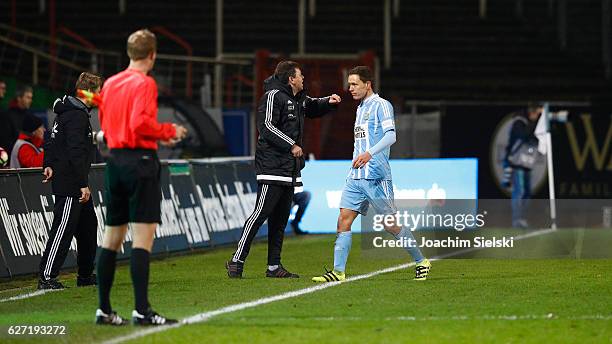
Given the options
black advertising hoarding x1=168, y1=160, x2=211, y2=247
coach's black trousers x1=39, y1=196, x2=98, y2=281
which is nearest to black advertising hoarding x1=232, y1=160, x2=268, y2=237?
black advertising hoarding x1=168, y1=160, x2=211, y2=247

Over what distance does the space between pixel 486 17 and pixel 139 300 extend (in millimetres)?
23941

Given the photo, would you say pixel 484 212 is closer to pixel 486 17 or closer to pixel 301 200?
pixel 301 200

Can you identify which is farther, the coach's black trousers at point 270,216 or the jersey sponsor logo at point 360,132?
the coach's black trousers at point 270,216

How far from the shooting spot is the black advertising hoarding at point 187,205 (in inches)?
685

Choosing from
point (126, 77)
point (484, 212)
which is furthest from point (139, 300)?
point (484, 212)

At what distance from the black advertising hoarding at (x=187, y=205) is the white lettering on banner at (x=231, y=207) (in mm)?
838

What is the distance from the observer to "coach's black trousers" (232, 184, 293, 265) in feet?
43.8

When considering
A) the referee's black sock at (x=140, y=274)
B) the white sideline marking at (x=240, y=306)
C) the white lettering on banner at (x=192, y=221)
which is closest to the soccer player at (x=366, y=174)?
the white sideline marking at (x=240, y=306)

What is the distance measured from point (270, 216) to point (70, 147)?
2.17m

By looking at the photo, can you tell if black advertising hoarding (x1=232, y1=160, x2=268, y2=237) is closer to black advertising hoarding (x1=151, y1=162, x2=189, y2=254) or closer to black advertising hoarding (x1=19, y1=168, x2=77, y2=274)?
black advertising hoarding (x1=151, y1=162, x2=189, y2=254)

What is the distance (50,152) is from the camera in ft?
41.5

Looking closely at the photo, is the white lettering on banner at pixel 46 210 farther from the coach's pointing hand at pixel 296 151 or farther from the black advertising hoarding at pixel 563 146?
the black advertising hoarding at pixel 563 146

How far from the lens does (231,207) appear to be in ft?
62.5

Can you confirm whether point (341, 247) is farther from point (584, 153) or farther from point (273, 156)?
point (584, 153)
